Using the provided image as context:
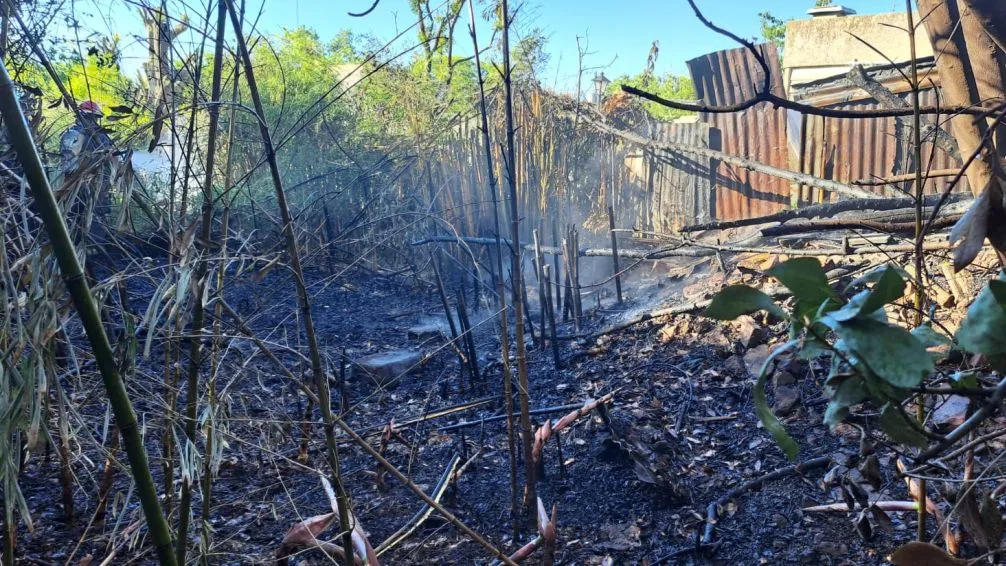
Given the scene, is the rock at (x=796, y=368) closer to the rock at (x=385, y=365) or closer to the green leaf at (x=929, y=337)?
the rock at (x=385, y=365)

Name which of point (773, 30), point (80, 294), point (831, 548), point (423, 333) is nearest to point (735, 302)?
point (80, 294)

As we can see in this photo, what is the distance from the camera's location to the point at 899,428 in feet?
2.22

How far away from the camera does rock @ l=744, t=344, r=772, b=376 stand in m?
4.33

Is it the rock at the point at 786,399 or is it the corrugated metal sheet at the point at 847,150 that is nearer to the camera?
the rock at the point at 786,399

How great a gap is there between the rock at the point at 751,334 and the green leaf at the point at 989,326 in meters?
4.17

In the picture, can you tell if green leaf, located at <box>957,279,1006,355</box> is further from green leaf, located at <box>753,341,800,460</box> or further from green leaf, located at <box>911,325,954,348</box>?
green leaf, located at <box>753,341,800,460</box>

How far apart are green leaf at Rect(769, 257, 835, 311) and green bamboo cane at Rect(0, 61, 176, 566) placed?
110cm

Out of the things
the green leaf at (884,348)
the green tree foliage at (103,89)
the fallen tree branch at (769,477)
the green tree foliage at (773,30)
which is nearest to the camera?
the green leaf at (884,348)

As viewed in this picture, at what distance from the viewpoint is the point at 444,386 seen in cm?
474

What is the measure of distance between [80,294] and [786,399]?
137 inches

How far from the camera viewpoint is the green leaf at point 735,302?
68 centimetres

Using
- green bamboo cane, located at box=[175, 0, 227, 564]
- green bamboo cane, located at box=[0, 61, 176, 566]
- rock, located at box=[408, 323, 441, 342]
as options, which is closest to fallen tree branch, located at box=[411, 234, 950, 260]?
green bamboo cane, located at box=[175, 0, 227, 564]

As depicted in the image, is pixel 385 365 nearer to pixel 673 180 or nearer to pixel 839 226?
pixel 839 226

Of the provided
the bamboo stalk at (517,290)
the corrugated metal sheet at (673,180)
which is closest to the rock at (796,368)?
the bamboo stalk at (517,290)
